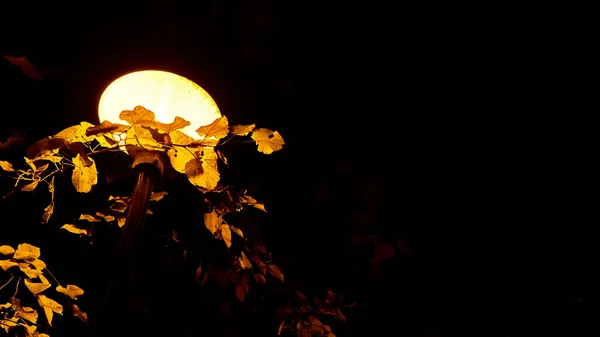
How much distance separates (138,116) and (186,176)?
103 cm

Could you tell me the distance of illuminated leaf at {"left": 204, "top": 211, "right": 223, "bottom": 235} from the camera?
10.8ft

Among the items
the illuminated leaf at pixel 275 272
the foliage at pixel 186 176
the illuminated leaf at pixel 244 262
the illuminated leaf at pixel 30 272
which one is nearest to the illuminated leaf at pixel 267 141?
the foliage at pixel 186 176

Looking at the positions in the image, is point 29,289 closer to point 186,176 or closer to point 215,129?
point 186,176

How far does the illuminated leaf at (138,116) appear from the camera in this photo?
7.22ft

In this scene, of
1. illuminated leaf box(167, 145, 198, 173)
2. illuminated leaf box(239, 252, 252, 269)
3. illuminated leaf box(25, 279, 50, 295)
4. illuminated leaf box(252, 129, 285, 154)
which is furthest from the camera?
illuminated leaf box(239, 252, 252, 269)

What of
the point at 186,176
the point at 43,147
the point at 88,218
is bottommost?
the point at 88,218

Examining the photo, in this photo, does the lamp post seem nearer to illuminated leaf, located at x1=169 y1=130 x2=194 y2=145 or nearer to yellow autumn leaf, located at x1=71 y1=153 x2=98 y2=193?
illuminated leaf, located at x1=169 y1=130 x2=194 y2=145

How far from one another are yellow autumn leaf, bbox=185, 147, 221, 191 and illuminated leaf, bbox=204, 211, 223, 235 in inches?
35.9

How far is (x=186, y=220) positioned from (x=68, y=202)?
49.8 inches

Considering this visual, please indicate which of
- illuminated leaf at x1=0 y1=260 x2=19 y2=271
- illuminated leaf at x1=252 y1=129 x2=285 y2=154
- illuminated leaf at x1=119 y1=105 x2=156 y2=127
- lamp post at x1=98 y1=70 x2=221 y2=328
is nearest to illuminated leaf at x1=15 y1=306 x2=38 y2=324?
illuminated leaf at x1=0 y1=260 x2=19 y2=271

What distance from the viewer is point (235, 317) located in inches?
184

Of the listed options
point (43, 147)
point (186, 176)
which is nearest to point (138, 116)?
point (43, 147)

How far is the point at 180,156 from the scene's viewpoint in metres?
2.41

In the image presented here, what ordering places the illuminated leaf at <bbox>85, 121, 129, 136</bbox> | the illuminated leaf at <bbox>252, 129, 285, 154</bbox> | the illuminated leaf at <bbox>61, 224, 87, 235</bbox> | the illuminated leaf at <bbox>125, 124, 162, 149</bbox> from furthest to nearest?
the illuminated leaf at <bbox>61, 224, 87, 235</bbox> → the illuminated leaf at <bbox>252, 129, 285, 154</bbox> → the illuminated leaf at <bbox>125, 124, 162, 149</bbox> → the illuminated leaf at <bbox>85, 121, 129, 136</bbox>
